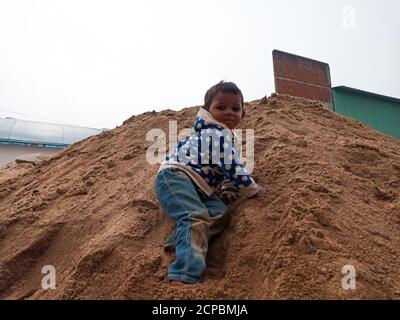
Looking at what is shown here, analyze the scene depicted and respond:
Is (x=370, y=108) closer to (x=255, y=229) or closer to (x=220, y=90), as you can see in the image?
(x=220, y=90)

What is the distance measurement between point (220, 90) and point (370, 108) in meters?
10.0

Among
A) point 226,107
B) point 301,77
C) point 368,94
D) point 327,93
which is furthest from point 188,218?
point 368,94

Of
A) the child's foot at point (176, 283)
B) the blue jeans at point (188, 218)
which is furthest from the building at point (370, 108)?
the child's foot at point (176, 283)

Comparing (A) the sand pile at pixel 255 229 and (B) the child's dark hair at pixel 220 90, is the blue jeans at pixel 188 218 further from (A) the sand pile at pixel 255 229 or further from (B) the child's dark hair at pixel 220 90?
(B) the child's dark hair at pixel 220 90

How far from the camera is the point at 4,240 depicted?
246 centimetres

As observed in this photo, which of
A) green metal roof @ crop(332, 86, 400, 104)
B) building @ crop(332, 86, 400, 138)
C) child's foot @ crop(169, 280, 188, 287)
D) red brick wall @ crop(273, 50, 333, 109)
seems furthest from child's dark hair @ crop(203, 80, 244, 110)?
A: green metal roof @ crop(332, 86, 400, 104)

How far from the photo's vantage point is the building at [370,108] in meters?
10.2

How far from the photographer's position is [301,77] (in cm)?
962

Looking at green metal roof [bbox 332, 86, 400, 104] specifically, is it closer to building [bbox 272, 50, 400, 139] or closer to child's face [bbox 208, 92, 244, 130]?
building [bbox 272, 50, 400, 139]

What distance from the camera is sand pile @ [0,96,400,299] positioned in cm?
145

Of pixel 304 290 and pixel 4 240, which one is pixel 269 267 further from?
pixel 4 240

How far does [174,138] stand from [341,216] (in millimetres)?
2036

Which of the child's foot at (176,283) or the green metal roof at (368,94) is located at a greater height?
the green metal roof at (368,94)

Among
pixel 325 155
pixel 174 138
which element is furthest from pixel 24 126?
pixel 325 155
